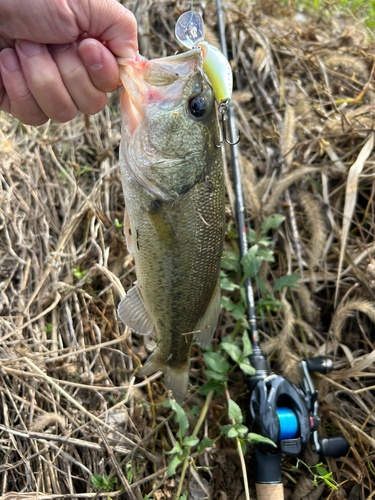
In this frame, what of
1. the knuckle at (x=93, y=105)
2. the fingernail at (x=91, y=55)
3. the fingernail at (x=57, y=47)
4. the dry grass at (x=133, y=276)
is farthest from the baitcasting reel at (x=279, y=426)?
Answer: the fingernail at (x=57, y=47)

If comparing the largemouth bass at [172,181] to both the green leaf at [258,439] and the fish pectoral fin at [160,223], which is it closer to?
the fish pectoral fin at [160,223]

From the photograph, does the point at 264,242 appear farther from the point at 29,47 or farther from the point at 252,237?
the point at 29,47

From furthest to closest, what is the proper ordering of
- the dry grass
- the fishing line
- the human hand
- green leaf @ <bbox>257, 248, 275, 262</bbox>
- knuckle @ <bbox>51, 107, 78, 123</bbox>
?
green leaf @ <bbox>257, 248, 275, 262</bbox>, the fishing line, the dry grass, knuckle @ <bbox>51, 107, 78, 123</bbox>, the human hand

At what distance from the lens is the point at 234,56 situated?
3.78 meters

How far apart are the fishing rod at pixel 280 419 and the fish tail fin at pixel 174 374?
0.61 metres

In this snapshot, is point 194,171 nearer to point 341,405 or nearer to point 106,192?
point 106,192

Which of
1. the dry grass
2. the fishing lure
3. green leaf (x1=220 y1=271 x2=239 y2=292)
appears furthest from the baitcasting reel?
the fishing lure

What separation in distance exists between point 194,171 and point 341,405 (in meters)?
2.19

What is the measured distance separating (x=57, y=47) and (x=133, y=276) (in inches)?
70.8

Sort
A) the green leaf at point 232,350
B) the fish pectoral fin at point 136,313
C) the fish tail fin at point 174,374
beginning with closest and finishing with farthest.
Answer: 1. the fish pectoral fin at point 136,313
2. the fish tail fin at point 174,374
3. the green leaf at point 232,350

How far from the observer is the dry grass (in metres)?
2.36

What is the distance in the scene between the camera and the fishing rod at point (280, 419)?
7.27 feet

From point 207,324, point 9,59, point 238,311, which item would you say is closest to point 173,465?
point 207,324

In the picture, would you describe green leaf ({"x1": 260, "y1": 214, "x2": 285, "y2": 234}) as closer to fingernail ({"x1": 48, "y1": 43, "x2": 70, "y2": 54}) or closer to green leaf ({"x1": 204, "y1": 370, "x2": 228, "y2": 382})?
green leaf ({"x1": 204, "y1": 370, "x2": 228, "y2": 382})
